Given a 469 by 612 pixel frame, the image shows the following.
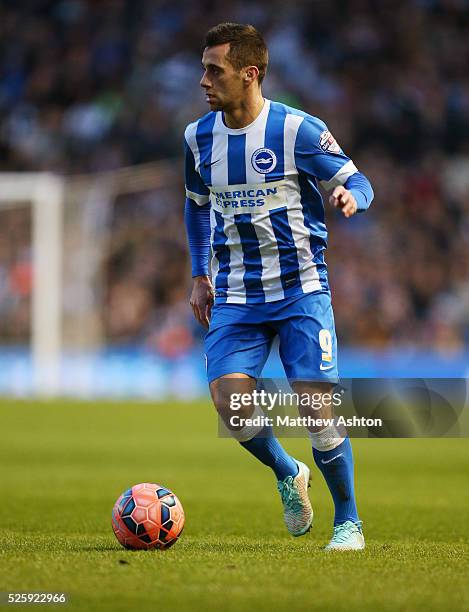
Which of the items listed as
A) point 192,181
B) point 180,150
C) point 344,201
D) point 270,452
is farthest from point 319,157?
point 180,150

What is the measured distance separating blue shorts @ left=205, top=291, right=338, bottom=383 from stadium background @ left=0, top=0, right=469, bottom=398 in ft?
39.4

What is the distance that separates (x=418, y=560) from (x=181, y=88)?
18.0 metres

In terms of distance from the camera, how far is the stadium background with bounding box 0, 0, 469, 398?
19.0 metres

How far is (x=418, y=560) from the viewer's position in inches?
194

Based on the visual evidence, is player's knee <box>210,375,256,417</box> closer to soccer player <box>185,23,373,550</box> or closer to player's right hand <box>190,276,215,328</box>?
soccer player <box>185,23,373,550</box>

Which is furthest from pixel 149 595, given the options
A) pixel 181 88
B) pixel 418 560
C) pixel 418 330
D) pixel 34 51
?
pixel 34 51

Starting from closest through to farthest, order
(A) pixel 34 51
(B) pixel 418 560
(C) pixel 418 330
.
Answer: (B) pixel 418 560 < (C) pixel 418 330 < (A) pixel 34 51

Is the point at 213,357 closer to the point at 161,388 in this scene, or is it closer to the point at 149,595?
the point at 149,595

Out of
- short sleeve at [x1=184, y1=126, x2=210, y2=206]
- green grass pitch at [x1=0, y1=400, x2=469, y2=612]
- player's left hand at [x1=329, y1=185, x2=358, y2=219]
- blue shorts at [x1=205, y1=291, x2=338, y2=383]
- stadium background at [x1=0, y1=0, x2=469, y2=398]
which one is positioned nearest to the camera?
green grass pitch at [x1=0, y1=400, x2=469, y2=612]

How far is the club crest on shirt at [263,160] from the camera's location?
5324 millimetres

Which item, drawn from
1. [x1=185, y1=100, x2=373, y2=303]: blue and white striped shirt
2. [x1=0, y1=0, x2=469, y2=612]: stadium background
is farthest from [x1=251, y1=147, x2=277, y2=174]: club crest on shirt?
[x1=0, y1=0, x2=469, y2=612]: stadium background

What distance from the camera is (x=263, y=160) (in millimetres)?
5340

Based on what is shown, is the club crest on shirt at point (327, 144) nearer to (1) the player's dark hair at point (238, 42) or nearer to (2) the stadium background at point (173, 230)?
(1) the player's dark hair at point (238, 42)

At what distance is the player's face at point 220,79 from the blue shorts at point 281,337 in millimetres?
954
